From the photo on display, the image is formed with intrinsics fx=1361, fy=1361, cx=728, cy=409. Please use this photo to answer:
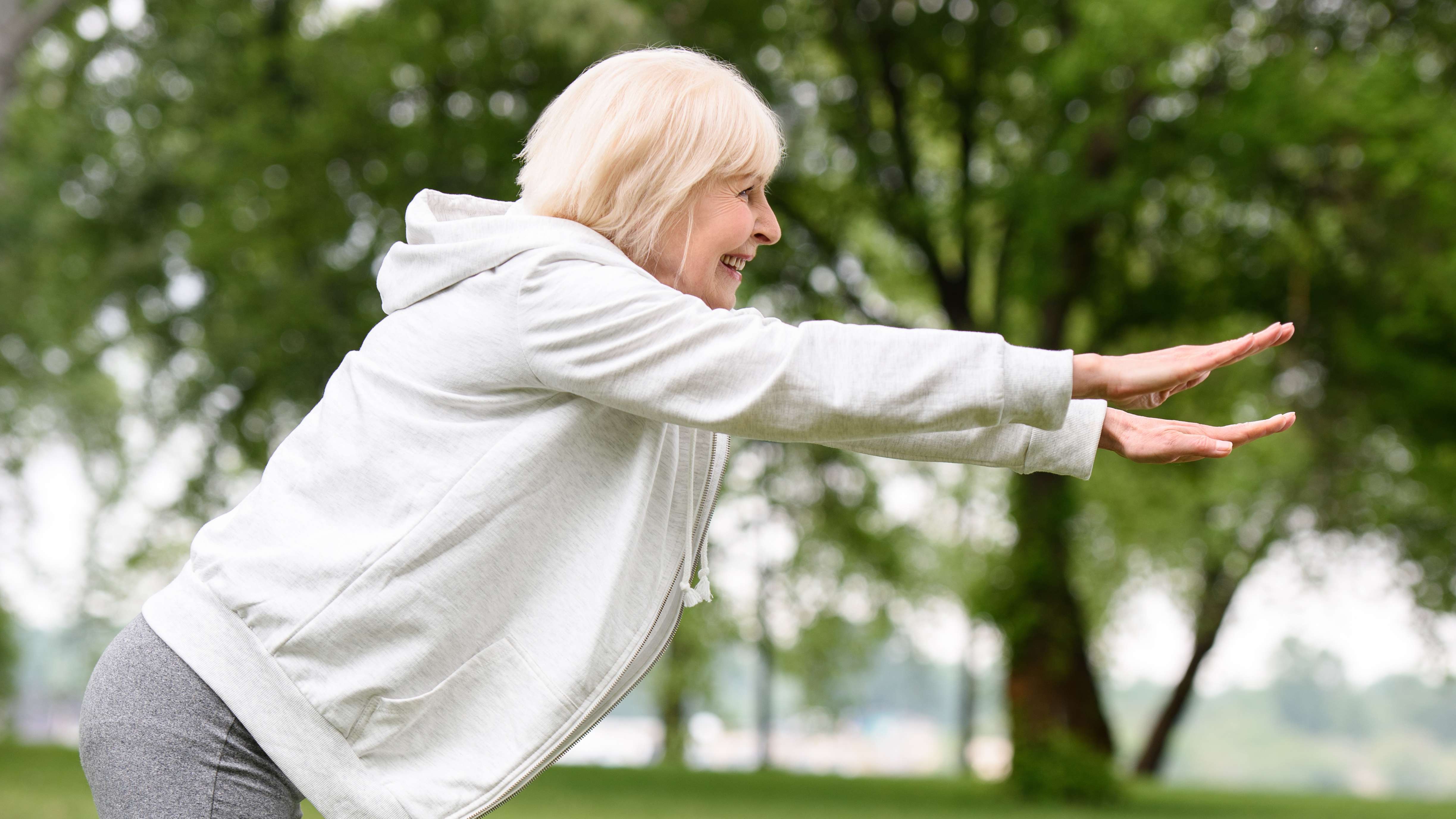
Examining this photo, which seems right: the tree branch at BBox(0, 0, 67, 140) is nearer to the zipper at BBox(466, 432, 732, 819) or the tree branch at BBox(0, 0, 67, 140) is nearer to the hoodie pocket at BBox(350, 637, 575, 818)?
the zipper at BBox(466, 432, 732, 819)

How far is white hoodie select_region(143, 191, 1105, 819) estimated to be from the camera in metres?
1.61

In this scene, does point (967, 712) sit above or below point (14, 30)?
below

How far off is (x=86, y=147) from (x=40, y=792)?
754 cm

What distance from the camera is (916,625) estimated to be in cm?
3409

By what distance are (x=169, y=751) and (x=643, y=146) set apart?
3.10 feet

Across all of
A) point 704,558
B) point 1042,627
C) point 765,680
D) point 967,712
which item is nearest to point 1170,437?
point 704,558

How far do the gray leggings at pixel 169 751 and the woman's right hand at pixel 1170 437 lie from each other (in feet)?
3.70

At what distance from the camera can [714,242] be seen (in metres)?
1.80

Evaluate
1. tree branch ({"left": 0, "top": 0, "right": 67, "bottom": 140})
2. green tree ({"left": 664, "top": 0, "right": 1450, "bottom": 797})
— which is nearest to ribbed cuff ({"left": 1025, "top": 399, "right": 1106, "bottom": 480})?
green tree ({"left": 664, "top": 0, "right": 1450, "bottom": 797})

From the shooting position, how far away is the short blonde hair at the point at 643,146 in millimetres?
1699

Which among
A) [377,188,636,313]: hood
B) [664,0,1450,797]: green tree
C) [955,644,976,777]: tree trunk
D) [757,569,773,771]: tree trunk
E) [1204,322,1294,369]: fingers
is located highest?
[377,188,636,313]: hood

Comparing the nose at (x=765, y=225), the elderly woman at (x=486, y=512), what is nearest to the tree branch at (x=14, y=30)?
the elderly woman at (x=486, y=512)

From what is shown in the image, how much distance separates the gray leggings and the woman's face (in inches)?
30.9

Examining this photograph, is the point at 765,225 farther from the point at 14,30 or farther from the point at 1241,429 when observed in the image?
the point at 14,30
